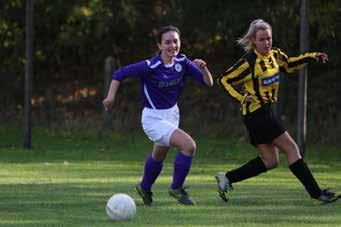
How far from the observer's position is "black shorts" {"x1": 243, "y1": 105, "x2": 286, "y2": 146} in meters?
A: 11.9

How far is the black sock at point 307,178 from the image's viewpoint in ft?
39.0

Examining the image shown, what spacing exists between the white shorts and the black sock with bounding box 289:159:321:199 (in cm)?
139

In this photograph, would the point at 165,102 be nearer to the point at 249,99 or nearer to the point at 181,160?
the point at 181,160

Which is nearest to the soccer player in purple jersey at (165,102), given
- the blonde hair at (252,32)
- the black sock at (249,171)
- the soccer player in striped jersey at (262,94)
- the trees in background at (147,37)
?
the soccer player in striped jersey at (262,94)

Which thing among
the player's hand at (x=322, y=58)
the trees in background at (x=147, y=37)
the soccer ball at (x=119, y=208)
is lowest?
the trees in background at (x=147, y=37)

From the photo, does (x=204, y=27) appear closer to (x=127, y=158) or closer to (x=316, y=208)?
(x=127, y=158)

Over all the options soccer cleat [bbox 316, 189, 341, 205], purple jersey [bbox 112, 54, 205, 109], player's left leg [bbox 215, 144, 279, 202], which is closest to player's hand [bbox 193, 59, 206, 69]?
purple jersey [bbox 112, 54, 205, 109]

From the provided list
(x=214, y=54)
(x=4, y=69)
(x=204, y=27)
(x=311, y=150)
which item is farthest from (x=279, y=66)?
(x=4, y=69)

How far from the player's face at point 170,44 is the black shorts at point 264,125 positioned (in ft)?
3.54

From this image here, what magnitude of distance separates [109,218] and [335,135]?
562 inches

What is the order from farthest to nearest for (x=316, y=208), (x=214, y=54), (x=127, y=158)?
(x=214, y=54) → (x=127, y=158) → (x=316, y=208)

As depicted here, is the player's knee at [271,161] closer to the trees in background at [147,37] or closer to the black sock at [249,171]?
the black sock at [249,171]

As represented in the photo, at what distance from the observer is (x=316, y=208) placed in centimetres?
1152

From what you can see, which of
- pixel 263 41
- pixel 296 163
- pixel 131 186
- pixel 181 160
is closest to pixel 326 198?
pixel 296 163
